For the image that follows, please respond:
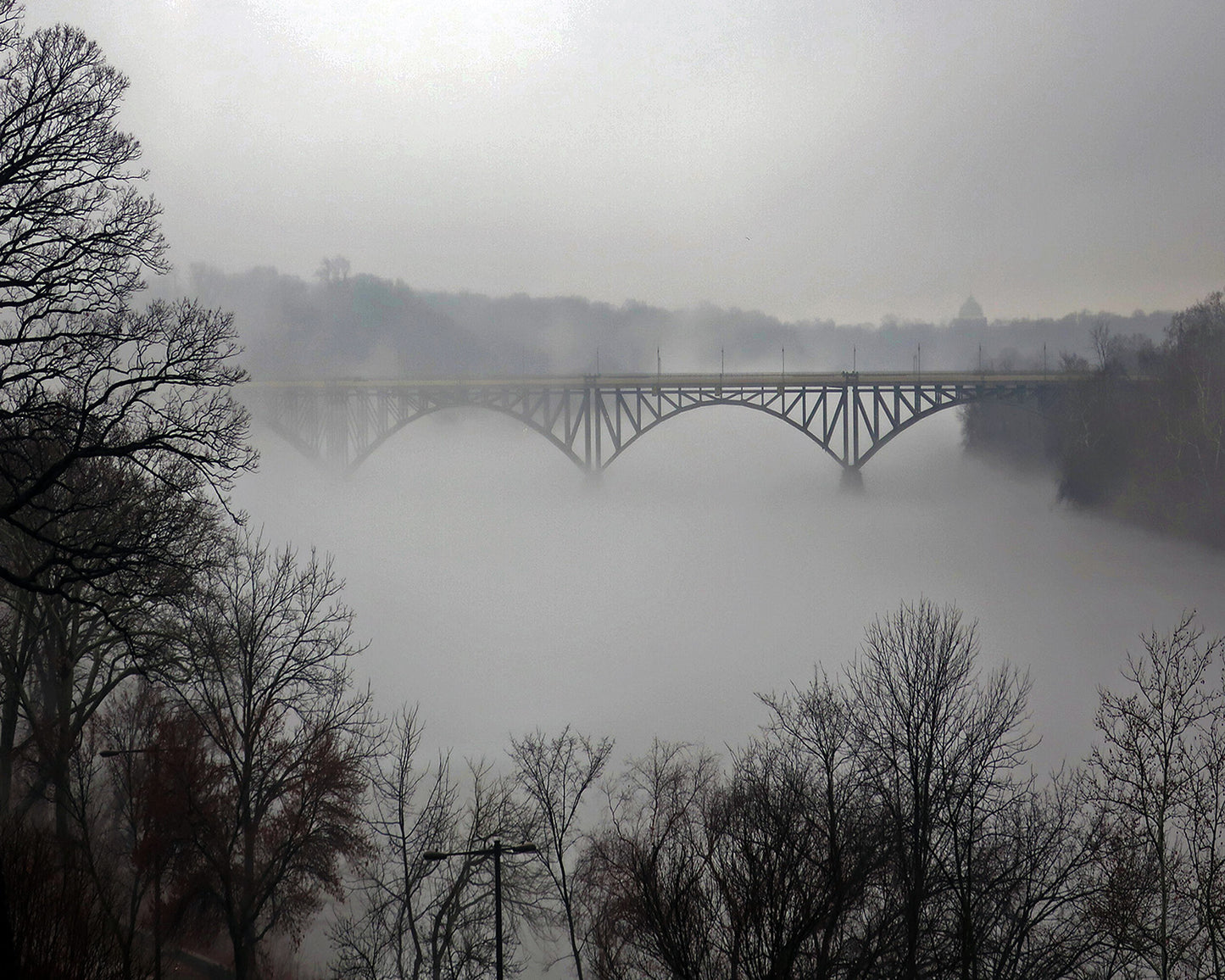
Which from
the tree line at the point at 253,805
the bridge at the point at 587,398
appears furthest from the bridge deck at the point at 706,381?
the tree line at the point at 253,805

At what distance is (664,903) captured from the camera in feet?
32.4

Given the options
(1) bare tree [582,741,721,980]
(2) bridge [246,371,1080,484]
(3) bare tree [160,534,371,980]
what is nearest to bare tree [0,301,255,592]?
(3) bare tree [160,534,371,980]

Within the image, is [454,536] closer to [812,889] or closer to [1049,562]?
[1049,562]

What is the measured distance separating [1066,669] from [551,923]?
25309mm

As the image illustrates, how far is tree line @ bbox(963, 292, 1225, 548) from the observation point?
112 ft

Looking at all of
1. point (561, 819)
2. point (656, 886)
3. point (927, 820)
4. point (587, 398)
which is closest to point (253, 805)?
point (561, 819)

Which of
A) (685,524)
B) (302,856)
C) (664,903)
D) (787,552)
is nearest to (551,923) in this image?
(302,856)

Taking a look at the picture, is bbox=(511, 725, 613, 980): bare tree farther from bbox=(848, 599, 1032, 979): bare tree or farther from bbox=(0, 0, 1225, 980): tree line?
bbox=(848, 599, 1032, 979): bare tree

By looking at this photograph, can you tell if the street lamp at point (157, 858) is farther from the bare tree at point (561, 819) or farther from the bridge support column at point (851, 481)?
the bridge support column at point (851, 481)

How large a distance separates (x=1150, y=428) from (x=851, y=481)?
14.3m

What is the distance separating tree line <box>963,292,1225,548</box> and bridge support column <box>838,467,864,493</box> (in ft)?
29.5

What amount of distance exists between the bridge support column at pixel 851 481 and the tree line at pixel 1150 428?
8981 millimetres

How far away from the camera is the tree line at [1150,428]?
34.3 meters

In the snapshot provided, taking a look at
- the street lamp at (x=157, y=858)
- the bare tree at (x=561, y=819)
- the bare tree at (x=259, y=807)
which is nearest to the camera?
the street lamp at (x=157, y=858)
